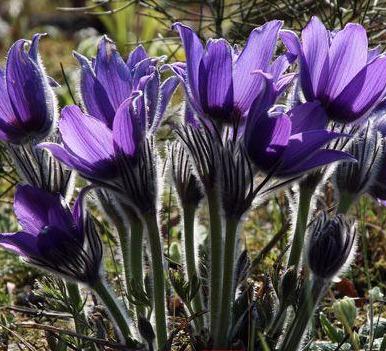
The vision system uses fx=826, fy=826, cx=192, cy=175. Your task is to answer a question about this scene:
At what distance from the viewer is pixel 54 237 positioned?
4.38ft

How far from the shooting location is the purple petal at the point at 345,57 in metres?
1.37

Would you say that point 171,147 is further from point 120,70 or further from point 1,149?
point 1,149

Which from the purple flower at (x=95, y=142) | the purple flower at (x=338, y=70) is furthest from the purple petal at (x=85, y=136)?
the purple flower at (x=338, y=70)

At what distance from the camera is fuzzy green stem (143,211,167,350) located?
54.4 inches

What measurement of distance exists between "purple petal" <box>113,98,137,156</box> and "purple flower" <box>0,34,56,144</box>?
0.20 meters

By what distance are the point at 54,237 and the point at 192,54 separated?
0.37 m

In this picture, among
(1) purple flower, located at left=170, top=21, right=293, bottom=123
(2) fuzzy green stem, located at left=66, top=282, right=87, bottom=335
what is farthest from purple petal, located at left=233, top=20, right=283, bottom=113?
(2) fuzzy green stem, located at left=66, top=282, right=87, bottom=335

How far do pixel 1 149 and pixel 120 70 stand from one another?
1.14 m

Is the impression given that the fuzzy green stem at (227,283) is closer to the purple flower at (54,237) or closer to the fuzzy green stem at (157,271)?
the fuzzy green stem at (157,271)

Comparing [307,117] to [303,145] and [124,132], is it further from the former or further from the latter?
[124,132]

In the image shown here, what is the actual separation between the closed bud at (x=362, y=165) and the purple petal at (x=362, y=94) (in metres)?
0.10

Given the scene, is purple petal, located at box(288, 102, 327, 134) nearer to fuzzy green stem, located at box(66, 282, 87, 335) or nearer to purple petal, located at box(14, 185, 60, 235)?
purple petal, located at box(14, 185, 60, 235)

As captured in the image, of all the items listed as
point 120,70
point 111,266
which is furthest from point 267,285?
point 111,266

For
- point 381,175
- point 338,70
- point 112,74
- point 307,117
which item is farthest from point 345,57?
point 112,74
